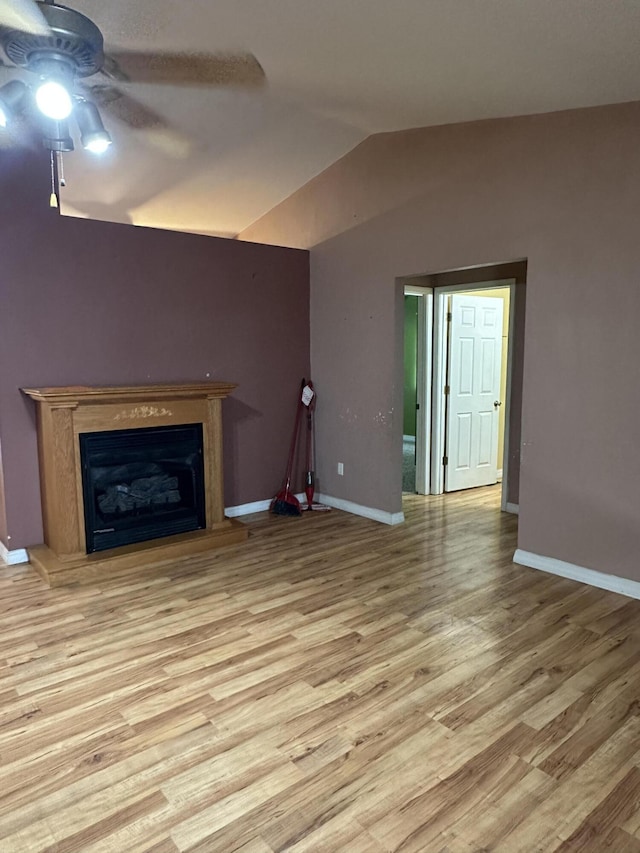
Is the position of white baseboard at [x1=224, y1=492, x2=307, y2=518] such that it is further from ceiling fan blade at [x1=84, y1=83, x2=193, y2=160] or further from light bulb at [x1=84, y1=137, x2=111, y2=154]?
light bulb at [x1=84, y1=137, x2=111, y2=154]

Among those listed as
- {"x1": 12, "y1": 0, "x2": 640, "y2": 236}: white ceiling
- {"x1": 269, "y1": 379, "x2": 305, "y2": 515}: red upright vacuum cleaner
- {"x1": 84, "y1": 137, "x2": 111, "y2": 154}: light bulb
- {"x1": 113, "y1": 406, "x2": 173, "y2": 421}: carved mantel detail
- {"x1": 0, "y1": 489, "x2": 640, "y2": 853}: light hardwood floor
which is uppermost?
{"x1": 12, "y1": 0, "x2": 640, "y2": 236}: white ceiling

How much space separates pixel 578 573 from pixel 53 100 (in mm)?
3701

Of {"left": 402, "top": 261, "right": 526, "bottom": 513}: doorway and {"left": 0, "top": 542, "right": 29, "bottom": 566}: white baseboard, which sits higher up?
{"left": 402, "top": 261, "right": 526, "bottom": 513}: doorway

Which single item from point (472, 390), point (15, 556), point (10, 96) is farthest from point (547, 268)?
point (15, 556)

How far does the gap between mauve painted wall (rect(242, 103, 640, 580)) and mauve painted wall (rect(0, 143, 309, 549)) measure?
84 cm

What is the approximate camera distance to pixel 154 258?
13.5 feet

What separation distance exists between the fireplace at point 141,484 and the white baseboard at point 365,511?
1397 millimetres

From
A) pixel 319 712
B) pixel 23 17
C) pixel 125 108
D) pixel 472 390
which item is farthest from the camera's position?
pixel 472 390

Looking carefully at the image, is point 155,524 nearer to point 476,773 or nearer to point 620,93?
point 476,773

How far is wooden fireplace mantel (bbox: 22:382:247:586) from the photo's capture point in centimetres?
342

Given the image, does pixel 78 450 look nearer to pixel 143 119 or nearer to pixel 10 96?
pixel 10 96

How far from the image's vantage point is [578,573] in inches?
134

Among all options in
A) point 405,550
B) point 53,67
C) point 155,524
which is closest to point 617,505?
point 405,550

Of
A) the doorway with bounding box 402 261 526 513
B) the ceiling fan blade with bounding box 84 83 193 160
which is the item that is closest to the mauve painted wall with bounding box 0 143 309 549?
the ceiling fan blade with bounding box 84 83 193 160
